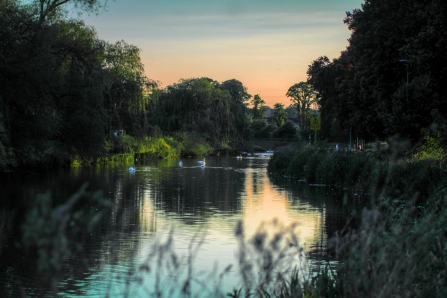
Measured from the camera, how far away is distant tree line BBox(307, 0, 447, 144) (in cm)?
3469

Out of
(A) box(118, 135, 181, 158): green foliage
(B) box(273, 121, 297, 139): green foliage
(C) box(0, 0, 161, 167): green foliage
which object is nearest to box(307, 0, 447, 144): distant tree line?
(C) box(0, 0, 161, 167): green foliage

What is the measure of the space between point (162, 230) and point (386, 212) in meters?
9.21

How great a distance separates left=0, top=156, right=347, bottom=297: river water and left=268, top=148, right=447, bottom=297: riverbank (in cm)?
86

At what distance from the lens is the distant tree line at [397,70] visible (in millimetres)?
34688

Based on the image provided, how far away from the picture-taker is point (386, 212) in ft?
28.5

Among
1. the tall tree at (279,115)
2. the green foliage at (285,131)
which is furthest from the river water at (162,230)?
the tall tree at (279,115)

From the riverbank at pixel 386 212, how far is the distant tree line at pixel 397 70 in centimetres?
346

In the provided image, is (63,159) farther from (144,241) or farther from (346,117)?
(144,241)

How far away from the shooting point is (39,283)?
35.3 feet

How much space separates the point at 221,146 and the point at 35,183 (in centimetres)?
6110

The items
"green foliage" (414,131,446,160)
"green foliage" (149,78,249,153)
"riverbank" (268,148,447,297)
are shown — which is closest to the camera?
"riverbank" (268,148,447,297)

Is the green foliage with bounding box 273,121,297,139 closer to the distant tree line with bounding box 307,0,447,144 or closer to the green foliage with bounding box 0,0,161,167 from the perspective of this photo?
the distant tree line with bounding box 307,0,447,144

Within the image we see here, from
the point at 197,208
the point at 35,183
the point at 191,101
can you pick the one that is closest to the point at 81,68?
the point at 35,183

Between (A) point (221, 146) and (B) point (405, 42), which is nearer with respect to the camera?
(B) point (405, 42)
